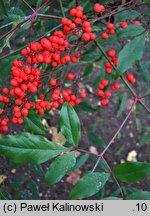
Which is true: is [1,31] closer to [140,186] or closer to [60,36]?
[60,36]

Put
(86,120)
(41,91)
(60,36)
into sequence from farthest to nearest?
(86,120), (41,91), (60,36)

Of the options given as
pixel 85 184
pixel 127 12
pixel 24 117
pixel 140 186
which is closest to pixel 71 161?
pixel 85 184

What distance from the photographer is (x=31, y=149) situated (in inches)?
42.0

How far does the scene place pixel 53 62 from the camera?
1317mm

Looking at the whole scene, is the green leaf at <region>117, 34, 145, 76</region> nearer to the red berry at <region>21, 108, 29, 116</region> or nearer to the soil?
the red berry at <region>21, 108, 29, 116</region>

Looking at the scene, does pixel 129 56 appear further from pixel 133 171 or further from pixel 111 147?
pixel 111 147

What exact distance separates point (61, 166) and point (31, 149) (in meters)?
0.10

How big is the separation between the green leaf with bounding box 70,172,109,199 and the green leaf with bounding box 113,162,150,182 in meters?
0.06

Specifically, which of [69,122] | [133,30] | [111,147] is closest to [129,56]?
[133,30]

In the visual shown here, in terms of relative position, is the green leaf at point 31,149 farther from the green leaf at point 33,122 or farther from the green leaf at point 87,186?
the green leaf at point 33,122

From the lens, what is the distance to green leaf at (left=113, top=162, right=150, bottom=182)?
1052mm

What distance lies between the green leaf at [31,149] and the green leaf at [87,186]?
0.34ft

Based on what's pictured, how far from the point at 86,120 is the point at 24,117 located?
71.0 inches

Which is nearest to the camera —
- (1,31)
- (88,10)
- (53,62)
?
(53,62)
